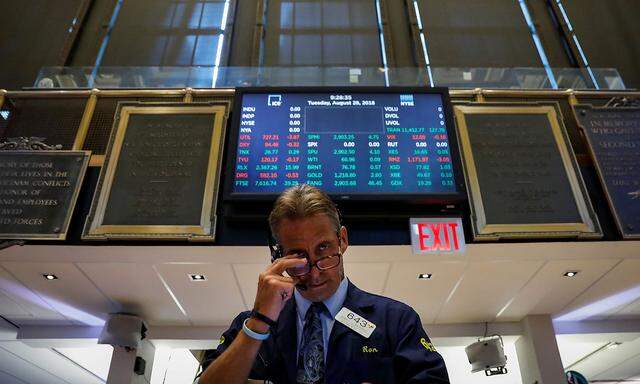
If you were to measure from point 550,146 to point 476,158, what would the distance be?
651 mm

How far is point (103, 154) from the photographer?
3.88 meters

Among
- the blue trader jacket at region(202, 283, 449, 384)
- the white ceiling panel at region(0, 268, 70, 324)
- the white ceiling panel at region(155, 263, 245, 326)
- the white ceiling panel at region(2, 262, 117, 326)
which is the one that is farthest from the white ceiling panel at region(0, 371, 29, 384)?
the blue trader jacket at region(202, 283, 449, 384)

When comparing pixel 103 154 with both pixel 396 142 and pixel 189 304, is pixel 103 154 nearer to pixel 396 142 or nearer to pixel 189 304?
pixel 189 304

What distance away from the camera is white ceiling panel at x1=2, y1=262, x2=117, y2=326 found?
3842 millimetres

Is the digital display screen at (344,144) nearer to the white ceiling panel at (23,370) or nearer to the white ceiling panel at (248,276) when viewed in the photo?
the white ceiling panel at (248,276)

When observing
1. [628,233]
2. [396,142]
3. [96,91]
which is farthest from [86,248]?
[628,233]

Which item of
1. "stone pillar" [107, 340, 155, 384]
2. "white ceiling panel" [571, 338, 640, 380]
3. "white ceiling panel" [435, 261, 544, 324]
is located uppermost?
"white ceiling panel" [435, 261, 544, 324]

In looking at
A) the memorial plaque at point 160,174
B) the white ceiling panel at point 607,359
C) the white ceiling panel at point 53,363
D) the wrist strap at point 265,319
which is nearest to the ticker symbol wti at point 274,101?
the memorial plaque at point 160,174

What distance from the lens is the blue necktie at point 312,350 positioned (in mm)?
1205

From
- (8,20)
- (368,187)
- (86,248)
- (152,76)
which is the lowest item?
(86,248)

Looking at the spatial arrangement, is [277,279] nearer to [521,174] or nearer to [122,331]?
[521,174]

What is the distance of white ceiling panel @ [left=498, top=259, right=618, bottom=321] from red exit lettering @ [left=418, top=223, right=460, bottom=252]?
43.0 inches

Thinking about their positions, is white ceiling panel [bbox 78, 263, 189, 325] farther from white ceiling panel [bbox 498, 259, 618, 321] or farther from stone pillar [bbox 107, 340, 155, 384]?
white ceiling panel [bbox 498, 259, 618, 321]

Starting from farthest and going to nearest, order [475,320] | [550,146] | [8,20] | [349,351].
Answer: [8,20], [475,320], [550,146], [349,351]
